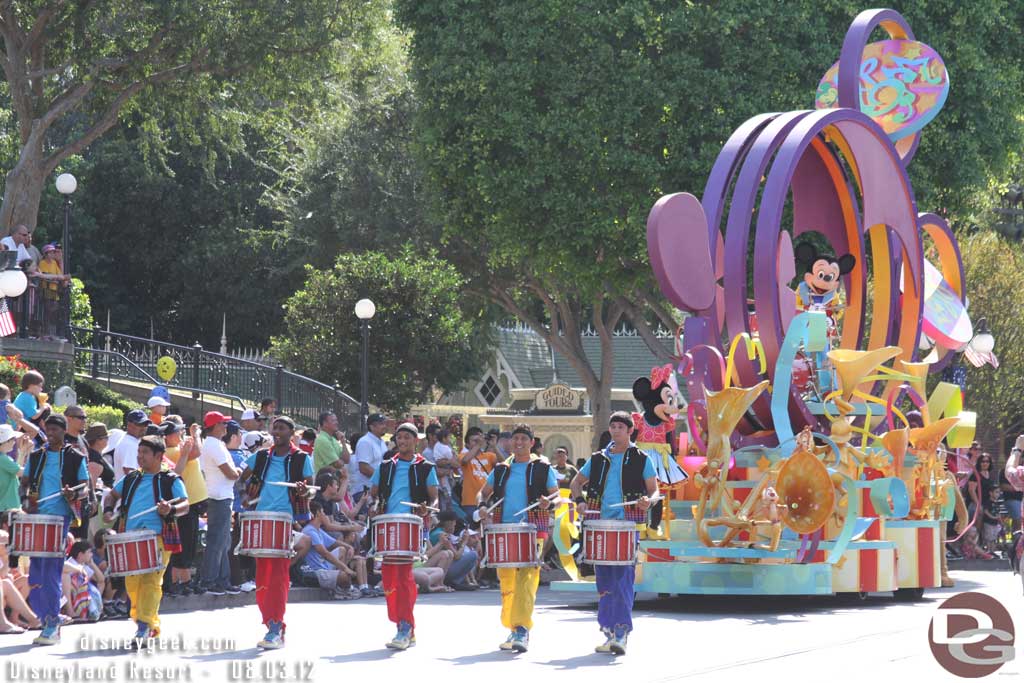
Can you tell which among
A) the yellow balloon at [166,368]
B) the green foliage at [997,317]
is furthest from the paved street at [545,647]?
the yellow balloon at [166,368]

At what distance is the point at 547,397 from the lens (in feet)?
116

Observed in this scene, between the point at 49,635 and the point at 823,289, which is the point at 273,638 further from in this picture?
the point at 823,289

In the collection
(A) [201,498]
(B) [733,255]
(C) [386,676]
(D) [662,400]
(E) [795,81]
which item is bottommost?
(C) [386,676]

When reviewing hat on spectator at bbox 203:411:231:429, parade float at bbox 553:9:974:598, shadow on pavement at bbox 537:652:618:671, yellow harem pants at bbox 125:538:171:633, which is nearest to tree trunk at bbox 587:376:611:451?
parade float at bbox 553:9:974:598

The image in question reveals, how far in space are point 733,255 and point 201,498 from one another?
6.32 metres

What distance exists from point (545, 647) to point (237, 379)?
1918cm

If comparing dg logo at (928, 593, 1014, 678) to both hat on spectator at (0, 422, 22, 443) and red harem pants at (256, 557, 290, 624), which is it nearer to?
red harem pants at (256, 557, 290, 624)

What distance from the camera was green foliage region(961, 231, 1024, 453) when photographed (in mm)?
30609

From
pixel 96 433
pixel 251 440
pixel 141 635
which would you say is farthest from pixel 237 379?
pixel 141 635

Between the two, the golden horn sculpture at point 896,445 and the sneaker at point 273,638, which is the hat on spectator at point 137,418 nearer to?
the sneaker at point 273,638

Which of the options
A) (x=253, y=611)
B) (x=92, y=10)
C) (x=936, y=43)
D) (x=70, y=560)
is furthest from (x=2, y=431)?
(x=936, y=43)

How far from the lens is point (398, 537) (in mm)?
12906

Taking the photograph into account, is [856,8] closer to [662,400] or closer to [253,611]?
[662,400]

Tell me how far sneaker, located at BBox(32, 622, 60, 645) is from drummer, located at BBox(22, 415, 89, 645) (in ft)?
0.09
